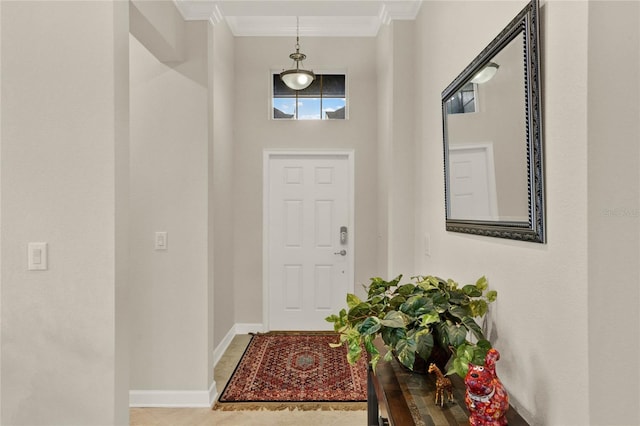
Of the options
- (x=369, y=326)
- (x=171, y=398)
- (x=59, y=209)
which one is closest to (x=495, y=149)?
(x=369, y=326)

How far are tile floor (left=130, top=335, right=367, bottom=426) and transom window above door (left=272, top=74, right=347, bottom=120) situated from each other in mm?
2892

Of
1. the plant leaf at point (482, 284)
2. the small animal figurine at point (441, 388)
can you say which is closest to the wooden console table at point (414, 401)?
the small animal figurine at point (441, 388)

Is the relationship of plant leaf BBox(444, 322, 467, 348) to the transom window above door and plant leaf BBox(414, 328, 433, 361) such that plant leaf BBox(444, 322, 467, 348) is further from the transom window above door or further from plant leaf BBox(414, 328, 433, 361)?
the transom window above door

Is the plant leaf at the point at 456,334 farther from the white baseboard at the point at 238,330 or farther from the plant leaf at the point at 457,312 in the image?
the white baseboard at the point at 238,330

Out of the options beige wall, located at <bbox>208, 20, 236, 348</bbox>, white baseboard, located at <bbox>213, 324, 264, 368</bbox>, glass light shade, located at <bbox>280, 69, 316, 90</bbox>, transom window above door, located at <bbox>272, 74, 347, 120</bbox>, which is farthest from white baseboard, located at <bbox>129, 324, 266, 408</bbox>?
transom window above door, located at <bbox>272, 74, 347, 120</bbox>

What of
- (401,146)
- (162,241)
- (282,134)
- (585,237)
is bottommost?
(162,241)

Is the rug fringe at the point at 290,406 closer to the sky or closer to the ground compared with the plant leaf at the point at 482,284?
closer to the ground

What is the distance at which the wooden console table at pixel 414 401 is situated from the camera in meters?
1.22

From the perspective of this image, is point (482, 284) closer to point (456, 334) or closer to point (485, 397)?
point (456, 334)

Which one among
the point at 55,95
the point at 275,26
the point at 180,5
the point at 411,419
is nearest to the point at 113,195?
the point at 55,95

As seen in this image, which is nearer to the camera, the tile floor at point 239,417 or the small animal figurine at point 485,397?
the small animal figurine at point 485,397

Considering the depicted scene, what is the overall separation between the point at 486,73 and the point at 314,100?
312 cm

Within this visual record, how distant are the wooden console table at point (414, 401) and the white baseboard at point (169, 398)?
5.37 feet

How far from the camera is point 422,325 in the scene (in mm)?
1355
